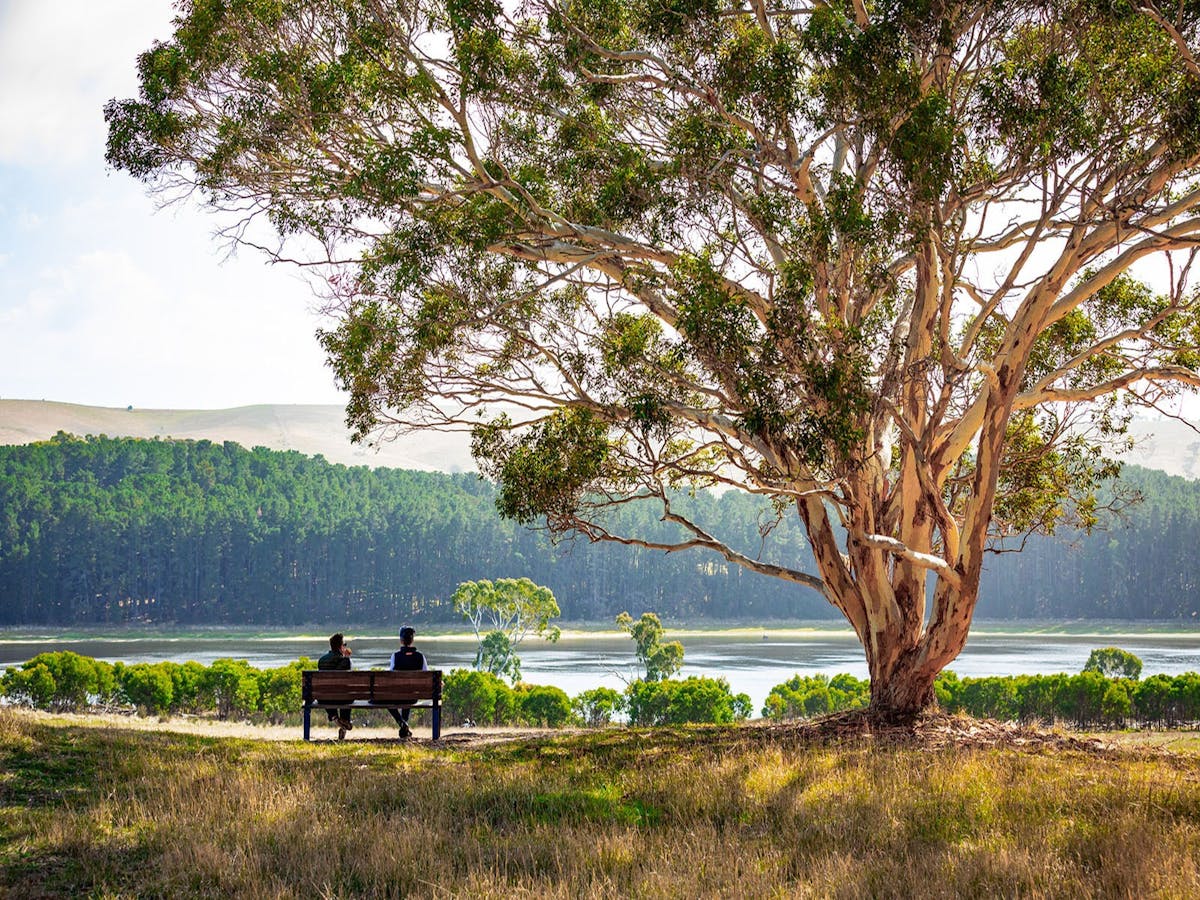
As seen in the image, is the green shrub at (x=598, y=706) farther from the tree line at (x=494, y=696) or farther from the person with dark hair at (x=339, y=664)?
the person with dark hair at (x=339, y=664)

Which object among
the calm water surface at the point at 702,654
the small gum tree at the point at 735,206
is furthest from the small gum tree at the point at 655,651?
the small gum tree at the point at 735,206

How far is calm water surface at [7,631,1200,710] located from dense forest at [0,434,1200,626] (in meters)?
8.50

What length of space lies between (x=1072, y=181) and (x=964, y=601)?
3.91 metres

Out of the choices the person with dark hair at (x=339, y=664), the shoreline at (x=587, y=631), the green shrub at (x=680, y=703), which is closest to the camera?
the person with dark hair at (x=339, y=664)

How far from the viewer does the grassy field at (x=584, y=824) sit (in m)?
4.32

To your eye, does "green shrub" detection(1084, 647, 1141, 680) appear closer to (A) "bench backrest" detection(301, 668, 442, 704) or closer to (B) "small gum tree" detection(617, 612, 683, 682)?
(B) "small gum tree" detection(617, 612, 683, 682)

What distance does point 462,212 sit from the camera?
1073 cm

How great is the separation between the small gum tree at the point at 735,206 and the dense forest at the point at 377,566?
66.5 m

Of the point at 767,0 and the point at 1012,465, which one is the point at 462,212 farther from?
the point at 1012,465

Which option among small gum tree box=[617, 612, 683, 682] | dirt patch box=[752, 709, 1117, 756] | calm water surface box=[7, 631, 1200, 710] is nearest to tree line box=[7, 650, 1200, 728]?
dirt patch box=[752, 709, 1117, 756]

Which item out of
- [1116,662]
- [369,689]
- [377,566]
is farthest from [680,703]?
[377,566]

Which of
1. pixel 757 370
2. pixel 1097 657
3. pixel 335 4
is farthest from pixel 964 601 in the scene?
pixel 1097 657

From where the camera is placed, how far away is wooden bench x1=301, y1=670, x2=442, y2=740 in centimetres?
984

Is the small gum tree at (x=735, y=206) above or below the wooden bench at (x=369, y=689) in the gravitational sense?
above
